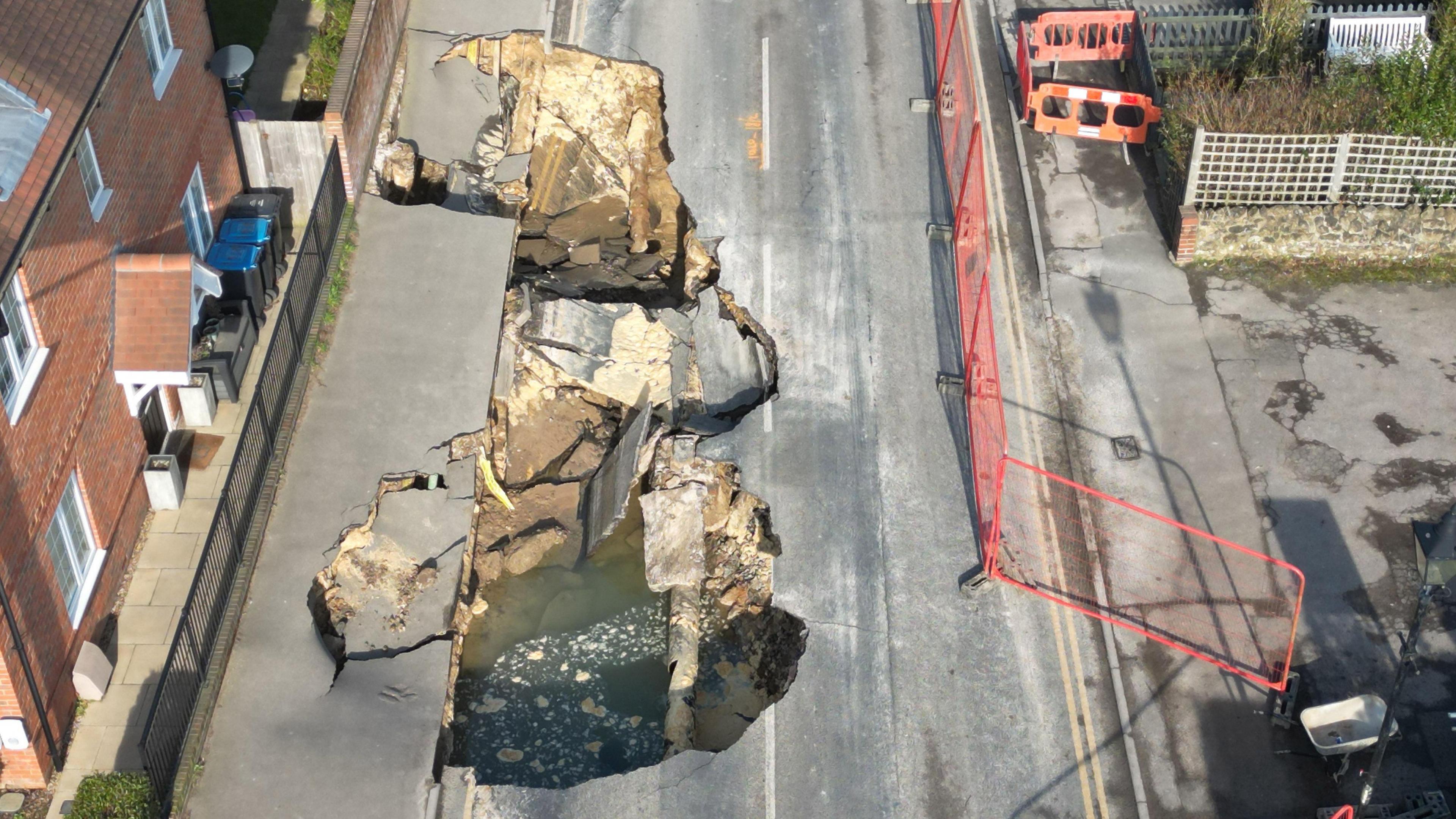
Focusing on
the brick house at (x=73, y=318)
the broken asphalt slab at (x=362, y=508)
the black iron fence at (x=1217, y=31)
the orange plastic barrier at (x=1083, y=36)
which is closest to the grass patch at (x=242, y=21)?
the broken asphalt slab at (x=362, y=508)

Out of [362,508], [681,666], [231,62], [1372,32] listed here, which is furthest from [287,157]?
[1372,32]

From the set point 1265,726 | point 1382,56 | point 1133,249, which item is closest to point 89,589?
point 1265,726

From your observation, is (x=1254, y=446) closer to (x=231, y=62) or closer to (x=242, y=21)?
(x=231, y=62)

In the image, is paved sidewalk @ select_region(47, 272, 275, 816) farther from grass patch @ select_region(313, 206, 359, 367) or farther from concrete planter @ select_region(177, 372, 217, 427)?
grass patch @ select_region(313, 206, 359, 367)

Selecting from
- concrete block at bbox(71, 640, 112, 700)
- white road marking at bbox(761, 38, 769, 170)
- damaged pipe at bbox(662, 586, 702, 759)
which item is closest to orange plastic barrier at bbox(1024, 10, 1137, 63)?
white road marking at bbox(761, 38, 769, 170)

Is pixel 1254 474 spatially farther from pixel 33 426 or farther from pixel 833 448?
pixel 33 426

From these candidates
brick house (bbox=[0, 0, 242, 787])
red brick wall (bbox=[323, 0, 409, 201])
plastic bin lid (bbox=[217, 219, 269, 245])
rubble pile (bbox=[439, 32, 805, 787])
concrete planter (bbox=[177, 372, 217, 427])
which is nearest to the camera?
brick house (bbox=[0, 0, 242, 787])

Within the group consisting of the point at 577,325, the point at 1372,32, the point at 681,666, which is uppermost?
the point at 1372,32
